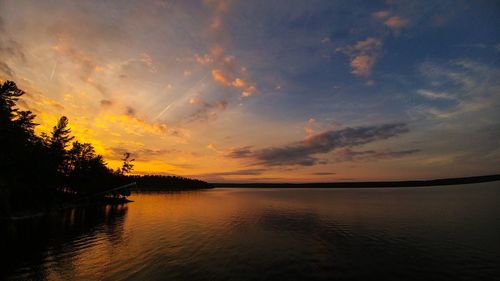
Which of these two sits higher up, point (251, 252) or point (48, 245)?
point (48, 245)

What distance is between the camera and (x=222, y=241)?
42094mm

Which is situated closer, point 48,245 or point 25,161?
point 48,245

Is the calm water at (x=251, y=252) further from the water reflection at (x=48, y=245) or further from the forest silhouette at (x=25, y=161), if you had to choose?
the forest silhouette at (x=25, y=161)

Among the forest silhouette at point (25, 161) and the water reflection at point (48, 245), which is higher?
the forest silhouette at point (25, 161)

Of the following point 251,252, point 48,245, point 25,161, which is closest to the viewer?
point 251,252

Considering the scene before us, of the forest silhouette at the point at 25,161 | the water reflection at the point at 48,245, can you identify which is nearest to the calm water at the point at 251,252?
the water reflection at the point at 48,245

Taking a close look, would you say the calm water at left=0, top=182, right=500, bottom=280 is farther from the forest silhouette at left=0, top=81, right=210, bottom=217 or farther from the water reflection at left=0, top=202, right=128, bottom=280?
the forest silhouette at left=0, top=81, right=210, bottom=217

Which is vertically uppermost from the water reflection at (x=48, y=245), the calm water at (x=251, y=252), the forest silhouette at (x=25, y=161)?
the forest silhouette at (x=25, y=161)

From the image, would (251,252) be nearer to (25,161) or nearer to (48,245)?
(48,245)

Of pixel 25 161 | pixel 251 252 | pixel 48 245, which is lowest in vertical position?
pixel 251 252

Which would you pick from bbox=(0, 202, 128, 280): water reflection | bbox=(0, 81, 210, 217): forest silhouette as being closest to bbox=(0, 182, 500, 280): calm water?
bbox=(0, 202, 128, 280): water reflection

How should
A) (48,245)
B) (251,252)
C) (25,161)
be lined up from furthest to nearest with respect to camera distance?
1. (25,161)
2. (48,245)
3. (251,252)

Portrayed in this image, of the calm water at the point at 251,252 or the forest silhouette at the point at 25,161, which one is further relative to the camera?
the forest silhouette at the point at 25,161

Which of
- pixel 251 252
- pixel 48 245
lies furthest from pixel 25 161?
pixel 251 252
